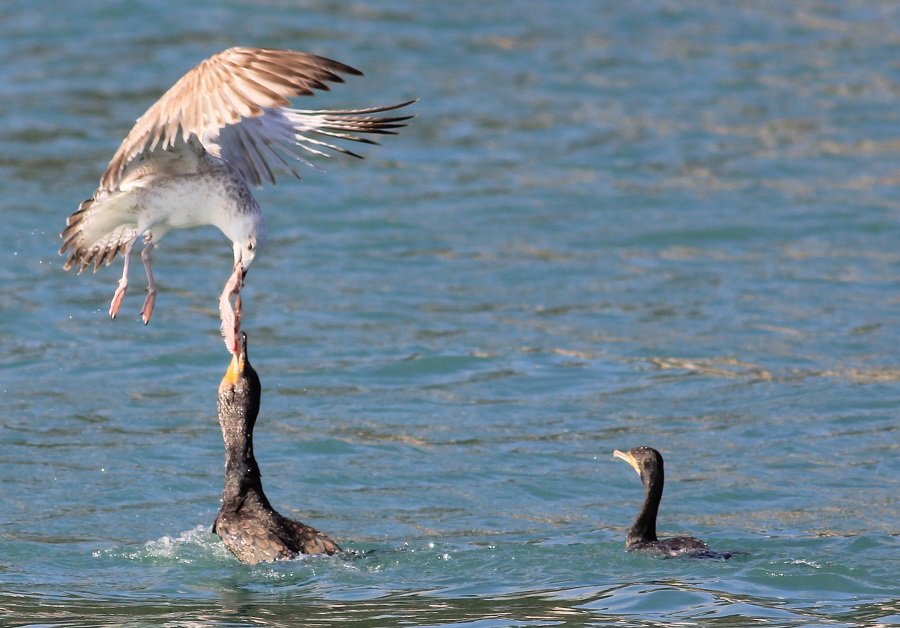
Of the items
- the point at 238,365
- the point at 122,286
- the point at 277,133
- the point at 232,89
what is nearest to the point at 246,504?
the point at 238,365

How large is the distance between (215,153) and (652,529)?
3.65m

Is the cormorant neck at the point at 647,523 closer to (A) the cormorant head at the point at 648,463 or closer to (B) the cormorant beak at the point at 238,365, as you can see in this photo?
(A) the cormorant head at the point at 648,463

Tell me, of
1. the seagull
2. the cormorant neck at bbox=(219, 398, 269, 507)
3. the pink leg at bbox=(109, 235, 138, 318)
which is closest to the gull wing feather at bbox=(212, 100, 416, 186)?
the seagull

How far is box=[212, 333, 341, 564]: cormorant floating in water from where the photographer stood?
9242 mm

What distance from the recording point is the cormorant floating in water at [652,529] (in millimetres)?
9430

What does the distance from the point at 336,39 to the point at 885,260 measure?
32.5 ft

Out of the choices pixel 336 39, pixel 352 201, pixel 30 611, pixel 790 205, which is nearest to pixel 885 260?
pixel 790 205

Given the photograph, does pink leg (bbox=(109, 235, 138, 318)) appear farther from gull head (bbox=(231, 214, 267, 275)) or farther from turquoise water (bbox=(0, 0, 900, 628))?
turquoise water (bbox=(0, 0, 900, 628))

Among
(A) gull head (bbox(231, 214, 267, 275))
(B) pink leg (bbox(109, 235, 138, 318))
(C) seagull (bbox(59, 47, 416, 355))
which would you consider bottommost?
(B) pink leg (bbox(109, 235, 138, 318))

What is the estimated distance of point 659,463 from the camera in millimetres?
10078

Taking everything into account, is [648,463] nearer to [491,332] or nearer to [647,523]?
[647,523]

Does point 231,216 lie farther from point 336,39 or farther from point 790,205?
point 336,39

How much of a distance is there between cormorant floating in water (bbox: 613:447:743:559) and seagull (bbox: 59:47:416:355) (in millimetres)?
2663

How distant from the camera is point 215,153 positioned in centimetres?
1023
